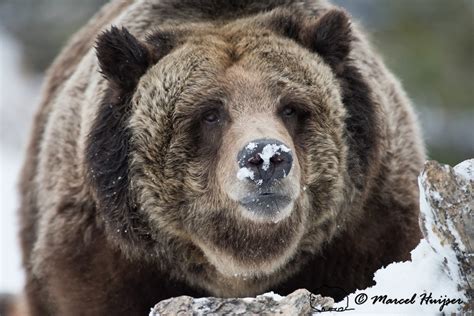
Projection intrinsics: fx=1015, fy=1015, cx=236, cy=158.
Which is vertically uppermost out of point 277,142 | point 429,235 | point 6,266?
point 6,266

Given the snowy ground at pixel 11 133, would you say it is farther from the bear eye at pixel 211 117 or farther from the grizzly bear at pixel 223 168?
the bear eye at pixel 211 117

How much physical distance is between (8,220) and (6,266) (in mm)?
2049

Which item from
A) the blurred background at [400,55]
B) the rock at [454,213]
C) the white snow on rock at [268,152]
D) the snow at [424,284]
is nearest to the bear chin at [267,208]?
the white snow on rock at [268,152]

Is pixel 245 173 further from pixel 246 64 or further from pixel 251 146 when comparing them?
pixel 246 64

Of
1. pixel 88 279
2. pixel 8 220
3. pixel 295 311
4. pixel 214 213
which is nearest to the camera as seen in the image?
pixel 295 311

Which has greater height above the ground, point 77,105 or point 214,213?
point 77,105

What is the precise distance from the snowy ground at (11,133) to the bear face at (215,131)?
17.7 feet

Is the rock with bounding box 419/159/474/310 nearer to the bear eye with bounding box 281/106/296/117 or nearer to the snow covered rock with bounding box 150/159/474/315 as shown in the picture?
the snow covered rock with bounding box 150/159/474/315

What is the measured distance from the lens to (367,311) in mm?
4812

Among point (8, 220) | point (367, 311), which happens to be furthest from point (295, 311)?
point (8, 220)

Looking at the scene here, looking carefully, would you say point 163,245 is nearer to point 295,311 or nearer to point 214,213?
point 214,213

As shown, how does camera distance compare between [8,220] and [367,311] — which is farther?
[8,220]

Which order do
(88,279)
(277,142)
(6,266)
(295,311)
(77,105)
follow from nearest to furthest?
1. (295,311)
2. (277,142)
3. (88,279)
4. (77,105)
5. (6,266)

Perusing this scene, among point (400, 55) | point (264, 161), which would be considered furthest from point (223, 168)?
point (400, 55)
